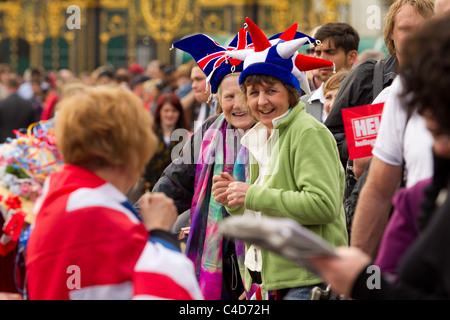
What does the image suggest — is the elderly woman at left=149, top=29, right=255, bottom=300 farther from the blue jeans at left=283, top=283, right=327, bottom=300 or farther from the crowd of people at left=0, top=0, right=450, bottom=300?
the blue jeans at left=283, top=283, right=327, bottom=300

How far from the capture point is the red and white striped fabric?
250cm

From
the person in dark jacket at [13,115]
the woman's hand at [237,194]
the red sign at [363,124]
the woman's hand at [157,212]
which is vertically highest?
the red sign at [363,124]

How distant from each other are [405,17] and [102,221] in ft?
6.25

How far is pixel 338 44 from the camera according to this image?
5688mm

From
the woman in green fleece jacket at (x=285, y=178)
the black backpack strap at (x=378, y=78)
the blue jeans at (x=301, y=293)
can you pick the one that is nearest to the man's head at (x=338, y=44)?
the black backpack strap at (x=378, y=78)

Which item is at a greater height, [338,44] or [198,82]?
[338,44]

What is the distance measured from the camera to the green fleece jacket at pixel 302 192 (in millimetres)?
3412

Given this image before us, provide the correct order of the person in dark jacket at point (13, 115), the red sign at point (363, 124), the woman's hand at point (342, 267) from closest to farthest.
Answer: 1. the woman's hand at point (342, 267)
2. the red sign at point (363, 124)
3. the person in dark jacket at point (13, 115)

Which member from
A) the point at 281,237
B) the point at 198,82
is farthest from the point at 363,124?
the point at 198,82

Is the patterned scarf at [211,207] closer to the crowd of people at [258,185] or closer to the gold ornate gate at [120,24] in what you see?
the crowd of people at [258,185]

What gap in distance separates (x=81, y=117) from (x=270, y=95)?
1410mm

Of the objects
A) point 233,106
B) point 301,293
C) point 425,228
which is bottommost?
point 301,293

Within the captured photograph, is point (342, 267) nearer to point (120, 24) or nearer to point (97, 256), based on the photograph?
point (97, 256)

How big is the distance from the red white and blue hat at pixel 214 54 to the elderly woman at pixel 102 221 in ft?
5.82
